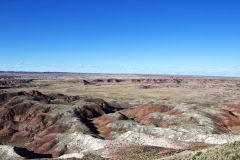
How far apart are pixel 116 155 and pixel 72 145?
1502cm

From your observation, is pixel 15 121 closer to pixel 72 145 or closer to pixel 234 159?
pixel 72 145

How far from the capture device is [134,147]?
50.1m

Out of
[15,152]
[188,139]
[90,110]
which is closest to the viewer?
[15,152]

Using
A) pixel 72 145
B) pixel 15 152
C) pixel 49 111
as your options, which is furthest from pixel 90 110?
pixel 15 152

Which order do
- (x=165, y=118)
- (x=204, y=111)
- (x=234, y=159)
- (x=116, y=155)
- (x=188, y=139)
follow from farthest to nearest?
1. (x=204, y=111)
2. (x=165, y=118)
3. (x=188, y=139)
4. (x=116, y=155)
5. (x=234, y=159)

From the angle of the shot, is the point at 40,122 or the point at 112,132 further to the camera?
the point at 40,122

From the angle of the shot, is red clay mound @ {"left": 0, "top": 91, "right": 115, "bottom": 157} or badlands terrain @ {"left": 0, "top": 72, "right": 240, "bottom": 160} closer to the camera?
badlands terrain @ {"left": 0, "top": 72, "right": 240, "bottom": 160}

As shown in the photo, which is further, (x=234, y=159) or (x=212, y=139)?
(x=212, y=139)

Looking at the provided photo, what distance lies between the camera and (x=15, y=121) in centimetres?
9494

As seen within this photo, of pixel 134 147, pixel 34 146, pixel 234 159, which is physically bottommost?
pixel 34 146

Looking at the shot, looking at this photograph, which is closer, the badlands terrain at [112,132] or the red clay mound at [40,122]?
the badlands terrain at [112,132]

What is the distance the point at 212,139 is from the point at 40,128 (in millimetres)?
42721

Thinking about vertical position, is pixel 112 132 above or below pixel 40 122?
above

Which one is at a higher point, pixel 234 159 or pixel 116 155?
pixel 234 159
